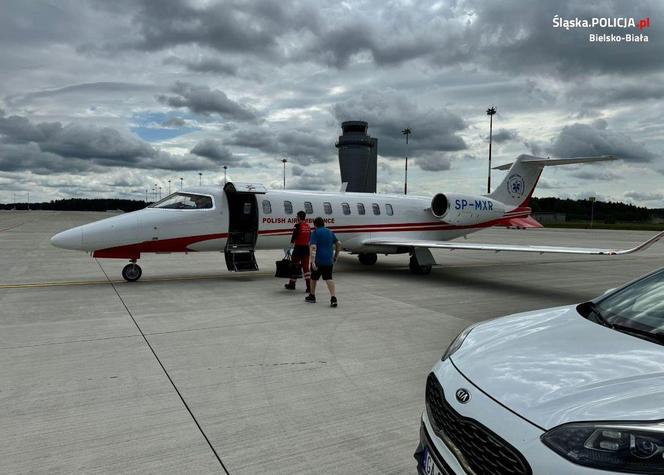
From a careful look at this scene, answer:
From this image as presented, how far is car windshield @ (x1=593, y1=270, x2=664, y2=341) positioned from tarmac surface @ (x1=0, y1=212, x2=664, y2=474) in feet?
5.67

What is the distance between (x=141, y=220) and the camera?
36.9 feet

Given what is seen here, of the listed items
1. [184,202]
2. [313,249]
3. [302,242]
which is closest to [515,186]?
[302,242]

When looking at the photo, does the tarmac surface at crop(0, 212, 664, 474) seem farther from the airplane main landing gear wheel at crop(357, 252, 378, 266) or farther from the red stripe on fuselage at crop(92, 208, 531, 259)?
the airplane main landing gear wheel at crop(357, 252, 378, 266)

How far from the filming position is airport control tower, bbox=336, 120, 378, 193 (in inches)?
3720

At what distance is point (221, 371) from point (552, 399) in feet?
12.8

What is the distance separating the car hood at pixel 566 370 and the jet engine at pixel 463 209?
13052mm

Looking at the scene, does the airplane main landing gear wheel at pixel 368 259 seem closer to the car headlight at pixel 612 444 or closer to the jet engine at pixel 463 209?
the jet engine at pixel 463 209

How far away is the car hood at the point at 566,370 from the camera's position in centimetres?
199

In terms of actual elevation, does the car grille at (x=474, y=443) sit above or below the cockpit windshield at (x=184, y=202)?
below

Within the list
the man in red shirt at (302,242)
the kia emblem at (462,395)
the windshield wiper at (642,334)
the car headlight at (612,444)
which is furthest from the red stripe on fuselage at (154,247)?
the car headlight at (612,444)

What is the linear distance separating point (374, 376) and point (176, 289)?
269 inches

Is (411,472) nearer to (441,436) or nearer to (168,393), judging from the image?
(441,436)

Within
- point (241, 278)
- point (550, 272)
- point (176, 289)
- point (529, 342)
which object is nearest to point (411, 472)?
point (529, 342)

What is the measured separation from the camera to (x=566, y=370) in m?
2.33
